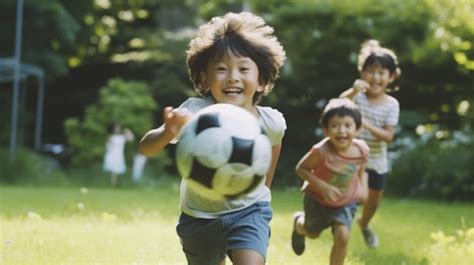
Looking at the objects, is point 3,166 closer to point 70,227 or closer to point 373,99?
point 70,227

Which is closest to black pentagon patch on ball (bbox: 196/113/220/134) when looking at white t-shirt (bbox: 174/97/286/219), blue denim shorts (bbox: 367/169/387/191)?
white t-shirt (bbox: 174/97/286/219)

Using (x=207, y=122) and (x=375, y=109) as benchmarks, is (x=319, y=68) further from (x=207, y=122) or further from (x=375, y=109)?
(x=207, y=122)

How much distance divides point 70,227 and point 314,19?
10.7 meters

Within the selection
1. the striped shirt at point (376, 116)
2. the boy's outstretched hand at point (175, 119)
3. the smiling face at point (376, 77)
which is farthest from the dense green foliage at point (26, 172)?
the boy's outstretched hand at point (175, 119)

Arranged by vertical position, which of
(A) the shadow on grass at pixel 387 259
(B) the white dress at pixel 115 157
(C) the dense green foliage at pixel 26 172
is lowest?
(C) the dense green foliage at pixel 26 172

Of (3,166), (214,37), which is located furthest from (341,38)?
(214,37)

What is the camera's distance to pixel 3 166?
17219 millimetres

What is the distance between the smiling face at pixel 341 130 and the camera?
19.2 ft

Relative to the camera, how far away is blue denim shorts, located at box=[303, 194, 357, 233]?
5848 millimetres

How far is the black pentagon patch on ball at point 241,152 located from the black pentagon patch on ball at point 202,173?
9 centimetres

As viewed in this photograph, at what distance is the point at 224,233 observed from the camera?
13.7 feet

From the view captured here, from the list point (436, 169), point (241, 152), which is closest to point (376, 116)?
point (241, 152)

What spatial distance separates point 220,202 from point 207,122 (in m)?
0.62

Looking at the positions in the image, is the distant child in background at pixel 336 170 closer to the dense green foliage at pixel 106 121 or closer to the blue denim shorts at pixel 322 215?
the blue denim shorts at pixel 322 215
